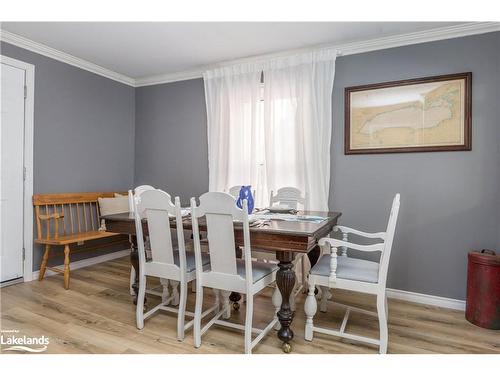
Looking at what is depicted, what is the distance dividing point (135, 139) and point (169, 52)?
5.14 ft

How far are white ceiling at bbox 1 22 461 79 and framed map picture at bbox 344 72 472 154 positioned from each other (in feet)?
1.68

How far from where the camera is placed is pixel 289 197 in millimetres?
3059

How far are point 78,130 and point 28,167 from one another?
0.76 metres

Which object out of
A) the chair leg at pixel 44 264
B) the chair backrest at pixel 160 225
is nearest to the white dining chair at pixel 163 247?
the chair backrest at pixel 160 225

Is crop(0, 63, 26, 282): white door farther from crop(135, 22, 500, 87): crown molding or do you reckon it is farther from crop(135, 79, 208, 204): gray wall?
crop(135, 22, 500, 87): crown molding

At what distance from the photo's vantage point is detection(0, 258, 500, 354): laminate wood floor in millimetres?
1973

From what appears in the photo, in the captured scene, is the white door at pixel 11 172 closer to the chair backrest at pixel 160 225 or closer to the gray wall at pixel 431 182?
the chair backrest at pixel 160 225

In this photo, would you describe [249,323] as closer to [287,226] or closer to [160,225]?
[287,226]

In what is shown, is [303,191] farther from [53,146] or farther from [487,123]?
[53,146]

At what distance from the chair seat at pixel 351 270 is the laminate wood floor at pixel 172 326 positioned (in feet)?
1.57

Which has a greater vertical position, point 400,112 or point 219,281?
point 400,112

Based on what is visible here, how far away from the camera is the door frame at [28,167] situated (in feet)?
10.3
